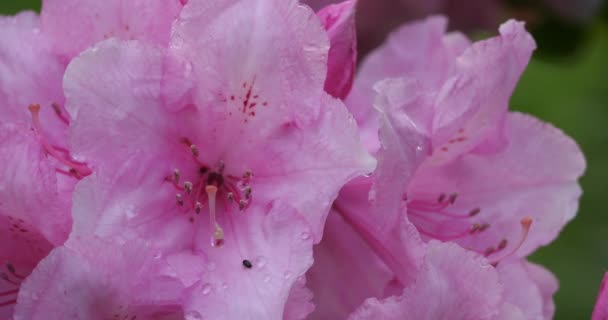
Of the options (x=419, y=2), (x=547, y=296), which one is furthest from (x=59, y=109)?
(x=419, y=2)

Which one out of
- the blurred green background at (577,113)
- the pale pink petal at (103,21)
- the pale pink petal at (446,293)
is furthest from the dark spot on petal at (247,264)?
the blurred green background at (577,113)

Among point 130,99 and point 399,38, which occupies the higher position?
point 130,99

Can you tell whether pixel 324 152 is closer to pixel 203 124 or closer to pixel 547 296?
pixel 203 124

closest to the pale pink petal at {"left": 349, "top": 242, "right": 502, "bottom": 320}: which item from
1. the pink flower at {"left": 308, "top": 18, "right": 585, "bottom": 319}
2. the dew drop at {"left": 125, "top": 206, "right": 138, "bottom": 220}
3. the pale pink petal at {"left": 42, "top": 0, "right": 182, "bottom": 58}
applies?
the pink flower at {"left": 308, "top": 18, "right": 585, "bottom": 319}

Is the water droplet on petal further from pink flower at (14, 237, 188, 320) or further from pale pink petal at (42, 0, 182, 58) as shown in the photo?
pale pink petal at (42, 0, 182, 58)

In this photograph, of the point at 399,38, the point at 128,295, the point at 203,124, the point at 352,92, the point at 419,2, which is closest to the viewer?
the point at 128,295

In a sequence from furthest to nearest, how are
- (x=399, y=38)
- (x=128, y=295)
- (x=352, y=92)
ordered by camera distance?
(x=399, y=38)
(x=352, y=92)
(x=128, y=295)

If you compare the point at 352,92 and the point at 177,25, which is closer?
the point at 177,25
